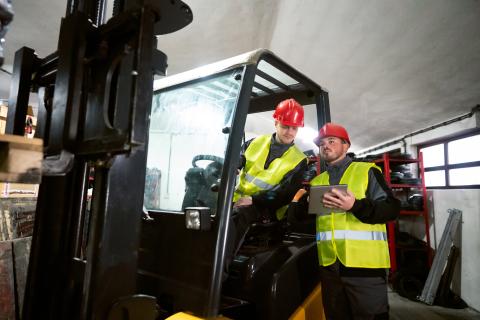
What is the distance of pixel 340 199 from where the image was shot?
6.86 feet

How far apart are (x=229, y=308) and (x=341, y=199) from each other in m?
0.98

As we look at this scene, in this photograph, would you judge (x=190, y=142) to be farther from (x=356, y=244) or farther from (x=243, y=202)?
(x=356, y=244)

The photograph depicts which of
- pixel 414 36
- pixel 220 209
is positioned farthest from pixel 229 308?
pixel 414 36

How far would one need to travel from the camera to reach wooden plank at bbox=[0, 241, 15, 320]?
2879mm

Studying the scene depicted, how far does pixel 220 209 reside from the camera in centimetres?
171

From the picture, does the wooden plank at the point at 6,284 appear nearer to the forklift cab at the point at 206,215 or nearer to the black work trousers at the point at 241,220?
the forklift cab at the point at 206,215

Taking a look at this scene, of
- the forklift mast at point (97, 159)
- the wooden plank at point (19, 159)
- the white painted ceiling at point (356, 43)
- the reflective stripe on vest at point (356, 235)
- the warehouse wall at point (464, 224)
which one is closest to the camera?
the wooden plank at point (19, 159)

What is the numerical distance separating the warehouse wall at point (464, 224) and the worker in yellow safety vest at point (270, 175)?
4243mm

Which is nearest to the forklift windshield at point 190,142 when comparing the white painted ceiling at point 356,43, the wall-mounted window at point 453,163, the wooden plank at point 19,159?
the wooden plank at point 19,159

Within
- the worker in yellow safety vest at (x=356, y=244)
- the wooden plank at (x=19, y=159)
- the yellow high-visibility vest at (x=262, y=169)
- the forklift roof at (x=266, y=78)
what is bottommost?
the worker in yellow safety vest at (x=356, y=244)

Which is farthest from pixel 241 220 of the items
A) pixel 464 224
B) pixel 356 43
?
pixel 464 224

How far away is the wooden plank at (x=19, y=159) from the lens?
858 millimetres

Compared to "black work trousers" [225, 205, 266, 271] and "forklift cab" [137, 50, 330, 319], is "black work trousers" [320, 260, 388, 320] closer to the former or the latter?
"forklift cab" [137, 50, 330, 319]

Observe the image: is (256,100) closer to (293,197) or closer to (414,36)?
(293,197)
